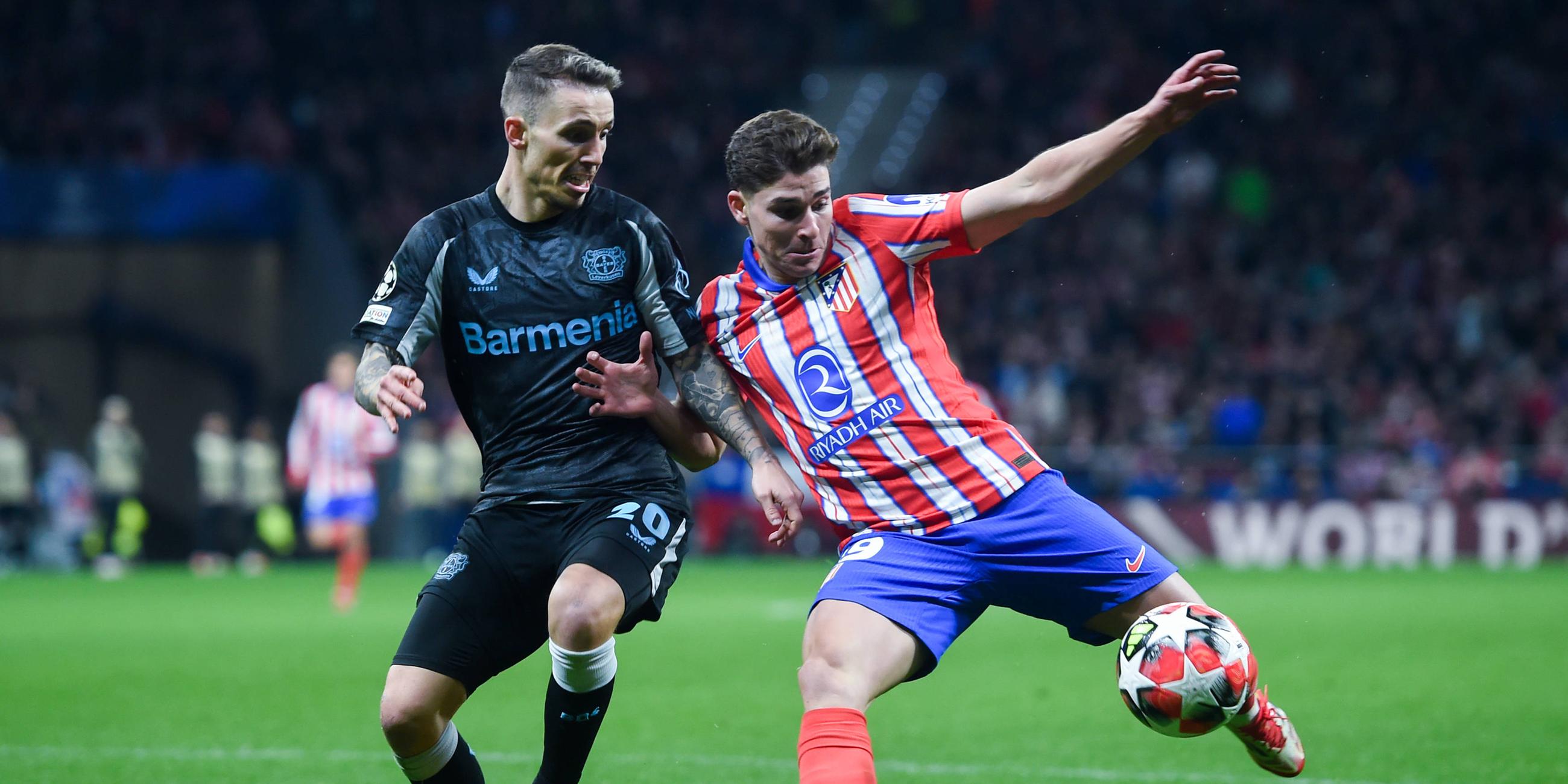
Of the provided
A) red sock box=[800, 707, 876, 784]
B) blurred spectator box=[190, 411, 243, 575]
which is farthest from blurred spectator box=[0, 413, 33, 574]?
red sock box=[800, 707, 876, 784]

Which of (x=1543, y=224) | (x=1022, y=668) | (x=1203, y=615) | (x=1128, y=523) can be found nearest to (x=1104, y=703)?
(x=1022, y=668)

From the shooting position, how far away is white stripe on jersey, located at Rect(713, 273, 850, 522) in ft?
14.8

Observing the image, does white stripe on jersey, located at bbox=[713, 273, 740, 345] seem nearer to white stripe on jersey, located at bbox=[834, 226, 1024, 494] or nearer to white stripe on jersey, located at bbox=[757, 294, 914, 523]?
white stripe on jersey, located at bbox=[757, 294, 914, 523]

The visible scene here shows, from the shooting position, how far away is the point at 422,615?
4.41 metres

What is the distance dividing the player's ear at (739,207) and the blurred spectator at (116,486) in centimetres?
1593

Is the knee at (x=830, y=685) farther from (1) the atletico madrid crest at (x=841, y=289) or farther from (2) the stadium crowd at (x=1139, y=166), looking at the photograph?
(2) the stadium crowd at (x=1139, y=166)

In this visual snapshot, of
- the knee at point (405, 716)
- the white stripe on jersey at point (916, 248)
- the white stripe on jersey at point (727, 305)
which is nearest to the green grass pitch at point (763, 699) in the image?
the knee at point (405, 716)

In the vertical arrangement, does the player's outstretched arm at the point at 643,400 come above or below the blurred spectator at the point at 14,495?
above

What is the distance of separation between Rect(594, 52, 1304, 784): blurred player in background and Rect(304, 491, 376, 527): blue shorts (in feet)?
34.3

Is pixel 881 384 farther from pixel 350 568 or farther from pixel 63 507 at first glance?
pixel 63 507

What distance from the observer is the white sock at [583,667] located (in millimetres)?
4410

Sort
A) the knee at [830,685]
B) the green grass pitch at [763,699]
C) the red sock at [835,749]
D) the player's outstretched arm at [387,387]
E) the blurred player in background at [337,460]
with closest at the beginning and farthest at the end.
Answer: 1. the red sock at [835,749]
2. the knee at [830,685]
3. the player's outstretched arm at [387,387]
4. the green grass pitch at [763,699]
5. the blurred player in background at [337,460]

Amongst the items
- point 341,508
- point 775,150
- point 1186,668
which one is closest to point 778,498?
point 775,150

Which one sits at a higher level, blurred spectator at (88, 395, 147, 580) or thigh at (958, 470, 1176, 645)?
thigh at (958, 470, 1176, 645)
